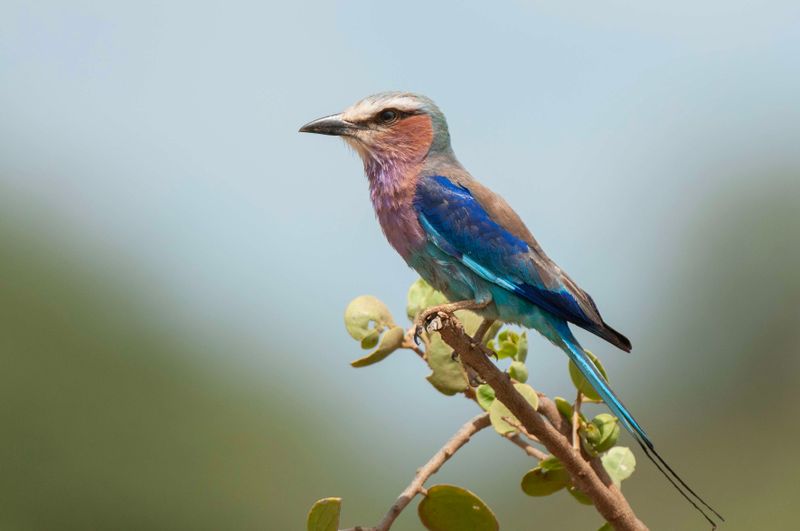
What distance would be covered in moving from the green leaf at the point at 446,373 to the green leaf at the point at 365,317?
18 cm

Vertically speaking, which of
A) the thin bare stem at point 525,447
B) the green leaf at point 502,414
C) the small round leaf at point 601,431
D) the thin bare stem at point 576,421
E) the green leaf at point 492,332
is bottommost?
the small round leaf at point 601,431

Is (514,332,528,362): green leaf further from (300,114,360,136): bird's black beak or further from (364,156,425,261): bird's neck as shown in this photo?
(300,114,360,136): bird's black beak

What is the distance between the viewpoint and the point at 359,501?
12.6m

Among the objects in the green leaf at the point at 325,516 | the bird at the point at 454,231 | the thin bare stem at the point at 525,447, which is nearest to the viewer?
the green leaf at the point at 325,516

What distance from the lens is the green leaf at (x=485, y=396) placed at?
10.4ft

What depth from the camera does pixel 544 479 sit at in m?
3.13

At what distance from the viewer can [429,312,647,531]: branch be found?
2768 mm

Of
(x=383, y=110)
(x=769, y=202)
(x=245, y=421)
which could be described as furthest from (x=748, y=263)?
(x=383, y=110)

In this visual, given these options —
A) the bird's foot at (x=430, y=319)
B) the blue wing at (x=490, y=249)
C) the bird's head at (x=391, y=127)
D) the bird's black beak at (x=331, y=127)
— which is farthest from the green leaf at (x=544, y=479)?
the bird's black beak at (x=331, y=127)

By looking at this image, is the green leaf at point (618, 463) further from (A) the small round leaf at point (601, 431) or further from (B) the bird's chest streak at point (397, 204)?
(B) the bird's chest streak at point (397, 204)

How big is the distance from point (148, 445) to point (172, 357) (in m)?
2.15

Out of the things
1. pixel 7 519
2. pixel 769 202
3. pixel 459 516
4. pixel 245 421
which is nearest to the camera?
pixel 459 516

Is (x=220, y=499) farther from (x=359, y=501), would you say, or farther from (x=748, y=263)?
(x=748, y=263)

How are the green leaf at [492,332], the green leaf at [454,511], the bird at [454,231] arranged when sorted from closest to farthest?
the green leaf at [454,511] < the green leaf at [492,332] < the bird at [454,231]
